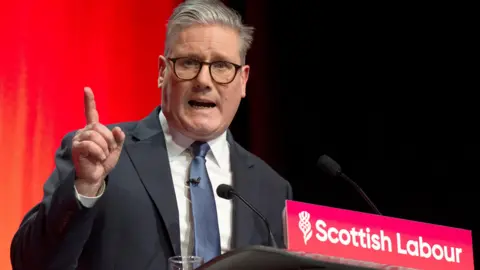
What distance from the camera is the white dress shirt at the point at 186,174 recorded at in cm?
199

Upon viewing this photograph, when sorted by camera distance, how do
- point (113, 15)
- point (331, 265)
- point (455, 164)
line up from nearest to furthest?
1. point (331, 265)
2. point (113, 15)
3. point (455, 164)

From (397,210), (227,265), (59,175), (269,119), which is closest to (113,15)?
(269,119)

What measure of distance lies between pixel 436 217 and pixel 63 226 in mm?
2384

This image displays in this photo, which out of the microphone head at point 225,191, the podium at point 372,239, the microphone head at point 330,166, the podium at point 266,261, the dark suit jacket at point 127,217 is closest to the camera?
the podium at point 266,261

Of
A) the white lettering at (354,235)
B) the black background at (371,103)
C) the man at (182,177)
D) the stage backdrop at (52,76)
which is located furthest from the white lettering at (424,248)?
the black background at (371,103)

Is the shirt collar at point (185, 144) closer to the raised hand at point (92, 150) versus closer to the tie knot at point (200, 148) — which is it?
the tie knot at point (200, 148)

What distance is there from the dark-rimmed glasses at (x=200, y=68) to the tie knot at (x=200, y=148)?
0.19m

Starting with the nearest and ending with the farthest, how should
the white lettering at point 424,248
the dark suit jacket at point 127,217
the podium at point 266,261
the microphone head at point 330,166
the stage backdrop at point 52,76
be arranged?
the podium at point 266,261, the white lettering at point 424,248, the dark suit jacket at point 127,217, the microphone head at point 330,166, the stage backdrop at point 52,76

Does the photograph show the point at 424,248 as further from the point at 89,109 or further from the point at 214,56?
the point at 214,56

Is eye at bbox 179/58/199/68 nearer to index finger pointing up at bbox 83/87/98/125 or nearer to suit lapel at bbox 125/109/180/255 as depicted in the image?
suit lapel at bbox 125/109/180/255

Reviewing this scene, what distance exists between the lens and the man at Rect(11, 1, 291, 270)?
1912 millimetres

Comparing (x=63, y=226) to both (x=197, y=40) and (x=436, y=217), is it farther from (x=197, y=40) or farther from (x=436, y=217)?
(x=436, y=217)

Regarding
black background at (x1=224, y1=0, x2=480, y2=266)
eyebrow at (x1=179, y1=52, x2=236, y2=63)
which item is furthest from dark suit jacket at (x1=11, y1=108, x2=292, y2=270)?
black background at (x1=224, y1=0, x2=480, y2=266)

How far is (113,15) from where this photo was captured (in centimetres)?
320
